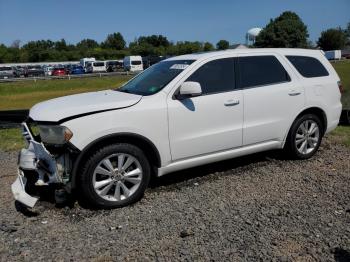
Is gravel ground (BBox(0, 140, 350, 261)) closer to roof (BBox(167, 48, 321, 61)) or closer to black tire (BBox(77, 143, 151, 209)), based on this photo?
black tire (BBox(77, 143, 151, 209))

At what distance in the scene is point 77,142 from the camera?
432cm

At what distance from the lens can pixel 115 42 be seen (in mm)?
120438

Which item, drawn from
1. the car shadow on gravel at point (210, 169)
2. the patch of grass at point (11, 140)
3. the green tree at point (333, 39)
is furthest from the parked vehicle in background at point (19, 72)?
the green tree at point (333, 39)

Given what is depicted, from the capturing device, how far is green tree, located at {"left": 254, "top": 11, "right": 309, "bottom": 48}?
291 feet

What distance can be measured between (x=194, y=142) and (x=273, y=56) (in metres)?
1.96

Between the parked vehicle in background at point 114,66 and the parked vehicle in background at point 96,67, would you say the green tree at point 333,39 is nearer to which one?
the parked vehicle in background at point 114,66

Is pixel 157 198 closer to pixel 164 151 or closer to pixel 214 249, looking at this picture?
pixel 164 151

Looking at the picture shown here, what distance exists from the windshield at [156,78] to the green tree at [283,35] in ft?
279

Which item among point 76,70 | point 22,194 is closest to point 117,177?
point 22,194

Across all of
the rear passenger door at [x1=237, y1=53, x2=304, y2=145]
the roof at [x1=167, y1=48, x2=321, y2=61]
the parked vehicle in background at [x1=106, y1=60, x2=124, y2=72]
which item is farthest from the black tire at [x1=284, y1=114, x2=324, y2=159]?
the parked vehicle in background at [x1=106, y1=60, x2=124, y2=72]

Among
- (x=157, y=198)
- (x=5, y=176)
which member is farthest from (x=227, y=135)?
(x=5, y=176)

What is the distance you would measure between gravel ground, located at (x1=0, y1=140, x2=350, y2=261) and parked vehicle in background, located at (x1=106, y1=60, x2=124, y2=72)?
2414 inches

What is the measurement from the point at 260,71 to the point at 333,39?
370 feet

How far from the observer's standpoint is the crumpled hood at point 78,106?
439 cm
